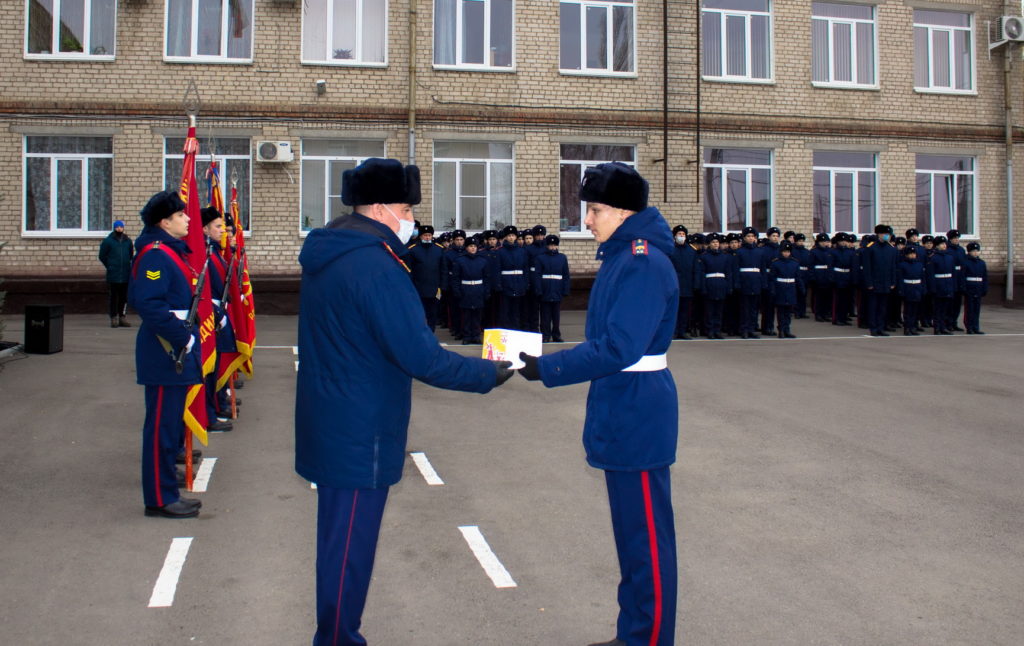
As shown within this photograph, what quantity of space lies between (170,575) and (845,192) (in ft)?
73.0

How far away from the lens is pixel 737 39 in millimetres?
23797

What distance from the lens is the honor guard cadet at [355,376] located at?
361 centimetres

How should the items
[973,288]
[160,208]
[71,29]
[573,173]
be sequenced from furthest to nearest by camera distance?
1. [573,173]
2. [71,29]
3. [973,288]
4. [160,208]

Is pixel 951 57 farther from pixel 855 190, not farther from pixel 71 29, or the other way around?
pixel 71 29

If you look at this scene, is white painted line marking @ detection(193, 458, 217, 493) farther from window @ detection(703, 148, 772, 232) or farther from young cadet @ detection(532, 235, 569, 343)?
window @ detection(703, 148, 772, 232)

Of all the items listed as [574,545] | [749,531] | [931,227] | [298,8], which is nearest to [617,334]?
[574,545]

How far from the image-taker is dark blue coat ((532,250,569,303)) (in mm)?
17125

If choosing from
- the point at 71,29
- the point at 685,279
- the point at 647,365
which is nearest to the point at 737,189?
the point at 685,279

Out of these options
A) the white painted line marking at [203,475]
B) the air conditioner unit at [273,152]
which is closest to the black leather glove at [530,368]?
the white painted line marking at [203,475]

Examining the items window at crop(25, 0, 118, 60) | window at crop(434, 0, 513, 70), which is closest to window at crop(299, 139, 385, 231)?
window at crop(434, 0, 513, 70)

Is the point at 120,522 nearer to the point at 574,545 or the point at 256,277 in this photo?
the point at 574,545

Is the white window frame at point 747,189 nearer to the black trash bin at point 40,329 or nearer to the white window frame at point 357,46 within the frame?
the white window frame at point 357,46

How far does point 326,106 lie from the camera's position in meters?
21.4

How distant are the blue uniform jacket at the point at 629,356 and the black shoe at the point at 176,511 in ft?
11.0
